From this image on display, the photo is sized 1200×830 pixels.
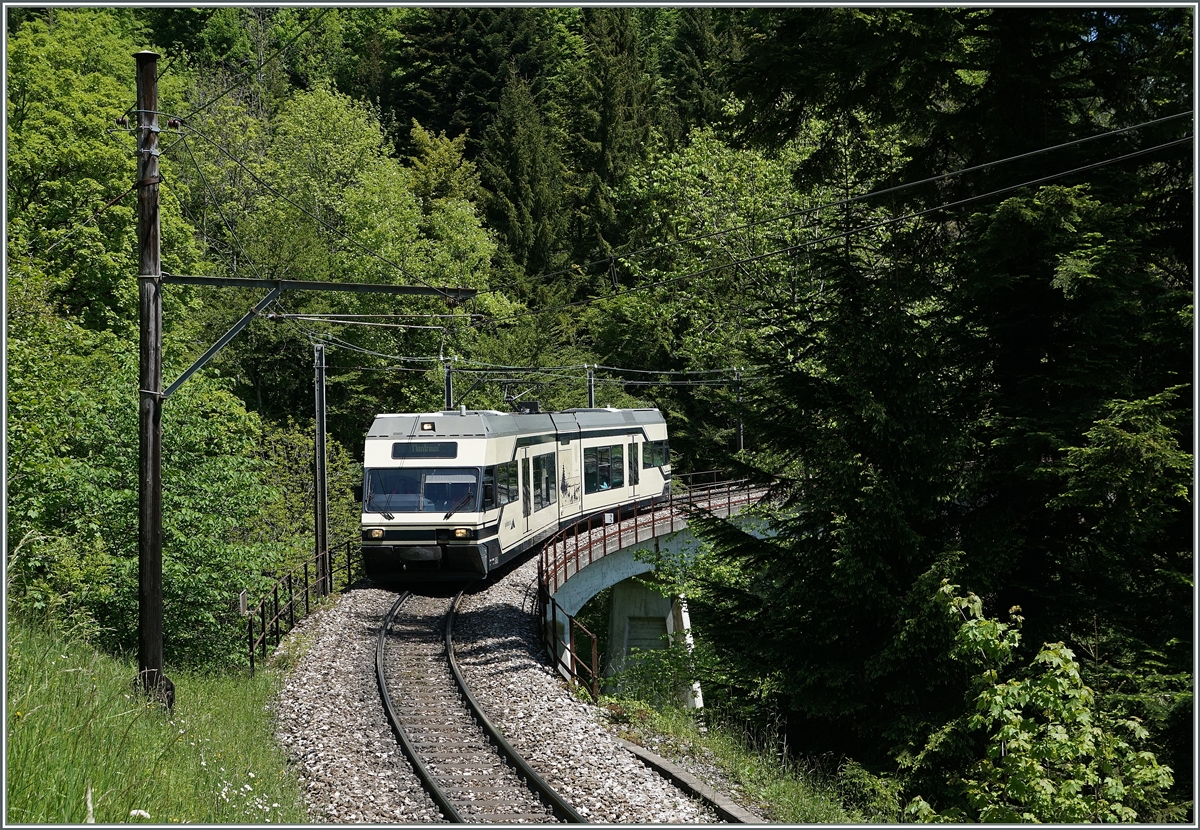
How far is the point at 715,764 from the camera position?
11.4 m

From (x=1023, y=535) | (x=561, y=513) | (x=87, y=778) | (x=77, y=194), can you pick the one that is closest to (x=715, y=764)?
(x=1023, y=535)

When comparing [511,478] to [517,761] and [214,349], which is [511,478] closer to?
[214,349]

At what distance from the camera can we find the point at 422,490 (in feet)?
68.5

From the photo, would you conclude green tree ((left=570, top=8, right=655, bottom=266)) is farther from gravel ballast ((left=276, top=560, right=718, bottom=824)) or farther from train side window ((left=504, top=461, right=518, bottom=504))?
gravel ballast ((left=276, top=560, right=718, bottom=824))

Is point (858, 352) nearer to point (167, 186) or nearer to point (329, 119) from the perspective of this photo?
point (167, 186)

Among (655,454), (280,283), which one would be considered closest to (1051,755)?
(280,283)

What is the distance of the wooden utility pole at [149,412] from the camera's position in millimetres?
12383

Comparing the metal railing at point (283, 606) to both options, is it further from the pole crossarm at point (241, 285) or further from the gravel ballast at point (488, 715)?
the pole crossarm at point (241, 285)

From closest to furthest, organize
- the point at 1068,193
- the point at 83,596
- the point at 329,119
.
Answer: the point at 1068,193 < the point at 83,596 < the point at 329,119

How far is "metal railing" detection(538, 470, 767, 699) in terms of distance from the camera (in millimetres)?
15400

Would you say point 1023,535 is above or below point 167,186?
below

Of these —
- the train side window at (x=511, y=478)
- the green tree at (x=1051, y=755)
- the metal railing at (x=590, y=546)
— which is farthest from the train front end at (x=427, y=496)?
the green tree at (x=1051, y=755)

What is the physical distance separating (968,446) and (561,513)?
1696 centimetres

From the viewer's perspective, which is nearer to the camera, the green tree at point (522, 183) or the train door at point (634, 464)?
the train door at point (634, 464)
